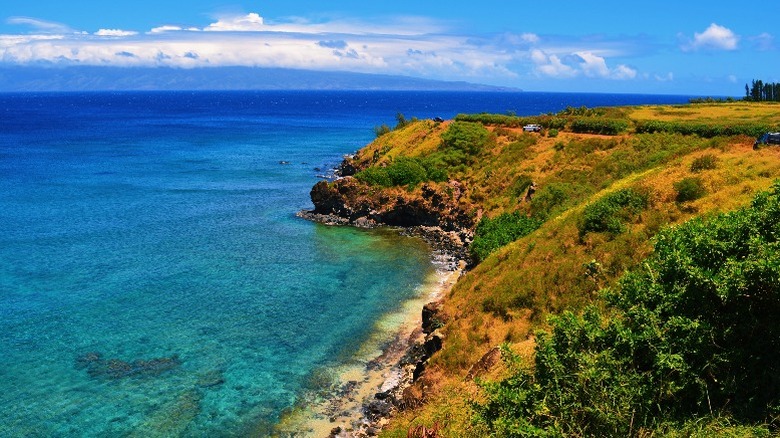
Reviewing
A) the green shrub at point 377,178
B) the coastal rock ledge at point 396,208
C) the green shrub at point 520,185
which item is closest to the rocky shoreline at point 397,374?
the coastal rock ledge at point 396,208

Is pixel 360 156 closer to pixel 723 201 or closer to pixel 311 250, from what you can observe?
pixel 311 250

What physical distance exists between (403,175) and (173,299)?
30.9 metres

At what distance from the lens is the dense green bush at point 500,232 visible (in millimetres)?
41875

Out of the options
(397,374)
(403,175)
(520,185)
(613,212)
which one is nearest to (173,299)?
(397,374)

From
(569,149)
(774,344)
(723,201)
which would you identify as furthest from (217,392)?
(569,149)

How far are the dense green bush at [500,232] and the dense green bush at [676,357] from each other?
79.3 ft

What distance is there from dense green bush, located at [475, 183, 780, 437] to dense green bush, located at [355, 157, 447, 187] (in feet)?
152

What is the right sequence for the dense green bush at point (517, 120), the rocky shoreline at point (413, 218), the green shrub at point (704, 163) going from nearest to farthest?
the green shrub at point (704, 163), the rocky shoreline at point (413, 218), the dense green bush at point (517, 120)

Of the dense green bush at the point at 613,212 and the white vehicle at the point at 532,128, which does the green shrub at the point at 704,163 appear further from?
the white vehicle at the point at 532,128

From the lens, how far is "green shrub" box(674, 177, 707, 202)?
30156mm

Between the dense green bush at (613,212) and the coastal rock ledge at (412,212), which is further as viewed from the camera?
the coastal rock ledge at (412,212)

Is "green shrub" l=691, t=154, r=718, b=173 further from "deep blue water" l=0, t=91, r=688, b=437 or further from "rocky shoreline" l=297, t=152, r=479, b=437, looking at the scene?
"deep blue water" l=0, t=91, r=688, b=437

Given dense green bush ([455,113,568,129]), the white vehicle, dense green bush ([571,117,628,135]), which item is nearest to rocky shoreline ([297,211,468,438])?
dense green bush ([571,117,628,135])

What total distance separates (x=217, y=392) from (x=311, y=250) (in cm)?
2422
